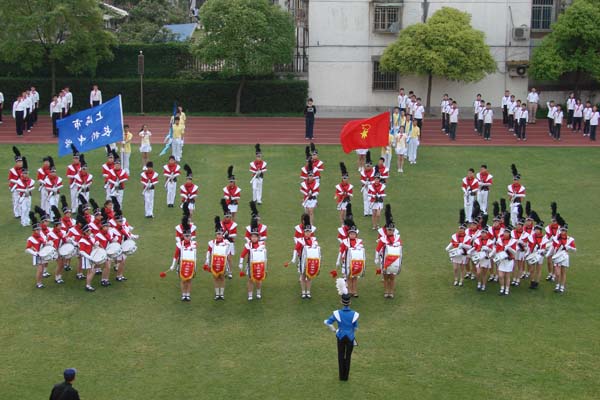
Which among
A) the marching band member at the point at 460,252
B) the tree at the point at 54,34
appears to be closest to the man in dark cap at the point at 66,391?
the marching band member at the point at 460,252

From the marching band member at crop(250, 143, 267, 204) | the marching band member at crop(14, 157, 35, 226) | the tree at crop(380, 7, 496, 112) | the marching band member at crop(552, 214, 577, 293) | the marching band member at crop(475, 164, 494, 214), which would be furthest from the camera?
the tree at crop(380, 7, 496, 112)

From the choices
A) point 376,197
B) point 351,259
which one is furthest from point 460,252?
point 376,197

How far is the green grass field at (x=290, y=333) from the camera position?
12.6 metres

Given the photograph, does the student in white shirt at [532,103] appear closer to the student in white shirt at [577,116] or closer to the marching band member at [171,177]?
the student in white shirt at [577,116]

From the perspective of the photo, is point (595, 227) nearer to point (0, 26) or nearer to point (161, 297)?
point (161, 297)

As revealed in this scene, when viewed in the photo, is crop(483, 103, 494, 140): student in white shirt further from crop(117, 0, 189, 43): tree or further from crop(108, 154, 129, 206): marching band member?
crop(117, 0, 189, 43): tree

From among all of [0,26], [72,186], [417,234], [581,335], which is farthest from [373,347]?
[0,26]

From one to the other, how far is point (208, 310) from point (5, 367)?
12.7 feet

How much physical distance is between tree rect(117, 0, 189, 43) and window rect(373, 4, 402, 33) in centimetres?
1231

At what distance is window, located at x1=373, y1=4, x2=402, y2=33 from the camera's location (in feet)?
130

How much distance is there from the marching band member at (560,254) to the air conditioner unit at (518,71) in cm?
2472

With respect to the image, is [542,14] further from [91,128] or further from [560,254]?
[560,254]

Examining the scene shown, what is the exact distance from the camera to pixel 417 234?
2089 centimetres

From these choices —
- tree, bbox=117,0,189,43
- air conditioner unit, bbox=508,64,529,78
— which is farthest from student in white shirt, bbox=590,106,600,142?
tree, bbox=117,0,189,43
